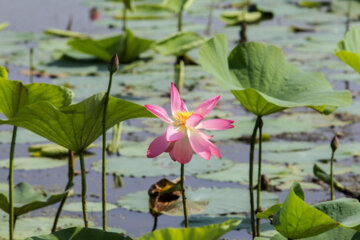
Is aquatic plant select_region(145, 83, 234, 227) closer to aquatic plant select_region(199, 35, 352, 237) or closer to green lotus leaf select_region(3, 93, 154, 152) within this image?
green lotus leaf select_region(3, 93, 154, 152)

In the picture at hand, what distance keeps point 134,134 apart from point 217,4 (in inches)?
167

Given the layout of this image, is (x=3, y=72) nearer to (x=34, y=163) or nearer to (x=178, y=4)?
(x=34, y=163)

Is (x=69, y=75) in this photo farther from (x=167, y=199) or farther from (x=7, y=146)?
(x=167, y=199)

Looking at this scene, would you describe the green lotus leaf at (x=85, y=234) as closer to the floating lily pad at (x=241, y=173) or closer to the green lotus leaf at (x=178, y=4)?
the floating lily pad at (x=241, y=173)

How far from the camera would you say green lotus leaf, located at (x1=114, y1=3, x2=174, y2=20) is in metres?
6.47

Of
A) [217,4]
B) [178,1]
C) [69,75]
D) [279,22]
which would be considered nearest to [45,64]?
[69,75]

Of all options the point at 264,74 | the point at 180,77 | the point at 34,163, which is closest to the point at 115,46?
the point at 180,77

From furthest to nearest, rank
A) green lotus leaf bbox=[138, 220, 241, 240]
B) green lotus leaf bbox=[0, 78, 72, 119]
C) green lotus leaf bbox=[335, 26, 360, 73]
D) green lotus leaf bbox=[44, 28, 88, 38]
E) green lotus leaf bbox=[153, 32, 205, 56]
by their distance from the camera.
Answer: green lotus leaf bbox=[44, 28, 88, 38] < green lotus leaf bbox=[153, 32, 205, 56] < green lotus leaf bbox=[335, 26, 360, 73] < green lotus leaf bbox=[0, 78, 72, 119] < green lotus leaf bbox=[138, 220, 241, 240]

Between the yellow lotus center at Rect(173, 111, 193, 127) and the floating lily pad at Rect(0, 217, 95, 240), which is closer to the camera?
the yellow lotus center at Rect(173, 111, 193, 127)

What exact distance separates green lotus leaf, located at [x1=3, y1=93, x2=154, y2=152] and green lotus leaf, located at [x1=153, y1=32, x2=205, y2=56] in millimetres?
2181

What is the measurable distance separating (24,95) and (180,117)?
504 mm

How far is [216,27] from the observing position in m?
6.00

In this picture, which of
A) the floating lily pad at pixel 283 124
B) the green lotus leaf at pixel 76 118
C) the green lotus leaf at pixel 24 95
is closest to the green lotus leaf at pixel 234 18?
the floating lily pad at pixel 283 124

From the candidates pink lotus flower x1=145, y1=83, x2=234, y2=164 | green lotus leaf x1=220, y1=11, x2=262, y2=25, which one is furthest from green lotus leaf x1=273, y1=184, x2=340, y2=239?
green lotus leaf x1=220, y1=11, x2=262, y2=25
